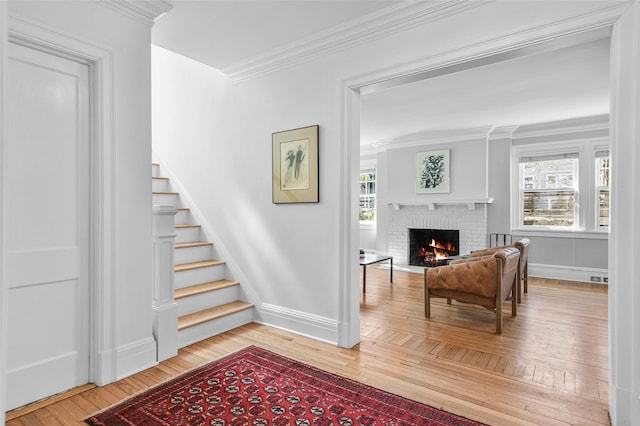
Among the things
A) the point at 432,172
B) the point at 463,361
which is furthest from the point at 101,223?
the point at 432,172

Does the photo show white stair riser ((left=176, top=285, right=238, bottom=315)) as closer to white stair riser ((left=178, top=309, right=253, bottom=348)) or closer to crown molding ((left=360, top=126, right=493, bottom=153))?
white stair riser ((left=178, top=309, right=253, bottom=348))

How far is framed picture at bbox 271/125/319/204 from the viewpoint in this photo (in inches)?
122

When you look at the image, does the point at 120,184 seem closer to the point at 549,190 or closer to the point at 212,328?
the point at 212,328

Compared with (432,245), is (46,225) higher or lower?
higher

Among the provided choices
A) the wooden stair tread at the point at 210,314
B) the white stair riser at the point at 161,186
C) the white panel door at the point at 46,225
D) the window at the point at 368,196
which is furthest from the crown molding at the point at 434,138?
the white panel door at the point at 46,225

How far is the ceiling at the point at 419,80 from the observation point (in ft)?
8.64

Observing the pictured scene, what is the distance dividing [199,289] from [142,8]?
233 cm

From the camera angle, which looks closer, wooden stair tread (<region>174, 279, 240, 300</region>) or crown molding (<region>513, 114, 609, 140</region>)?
wooden stair tread (<region>174, 279, 240, 300</region>)

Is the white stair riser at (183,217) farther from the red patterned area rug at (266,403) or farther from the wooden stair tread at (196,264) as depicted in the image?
the red patterned area rug at (266,403)

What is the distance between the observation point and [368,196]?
8.05 meters

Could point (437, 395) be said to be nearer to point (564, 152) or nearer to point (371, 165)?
point (564, 152)

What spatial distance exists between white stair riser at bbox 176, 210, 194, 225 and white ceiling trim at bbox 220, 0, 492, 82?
5.19 feet

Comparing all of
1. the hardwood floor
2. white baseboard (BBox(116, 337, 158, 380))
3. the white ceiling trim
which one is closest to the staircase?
the hardwood floor

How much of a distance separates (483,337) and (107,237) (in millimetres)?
3138
